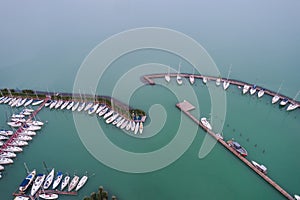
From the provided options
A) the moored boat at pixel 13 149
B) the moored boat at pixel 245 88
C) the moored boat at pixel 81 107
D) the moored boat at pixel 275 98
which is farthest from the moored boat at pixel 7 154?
the moored boat at pixel 275 98

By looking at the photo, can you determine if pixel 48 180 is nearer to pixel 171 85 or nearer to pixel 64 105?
pixel 64 105

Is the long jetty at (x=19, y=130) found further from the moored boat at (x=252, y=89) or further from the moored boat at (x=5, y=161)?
the moored boat at (x=252, y=89)

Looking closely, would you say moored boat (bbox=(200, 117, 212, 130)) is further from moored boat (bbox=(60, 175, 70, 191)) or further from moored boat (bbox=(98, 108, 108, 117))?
moored boat (bbox=(60, 175, 70, 191))

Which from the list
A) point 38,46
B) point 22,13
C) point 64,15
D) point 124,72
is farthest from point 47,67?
point 22,13

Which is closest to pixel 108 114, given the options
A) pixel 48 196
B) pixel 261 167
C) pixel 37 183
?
pixel 37 183

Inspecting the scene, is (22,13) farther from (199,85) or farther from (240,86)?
(240,86)
